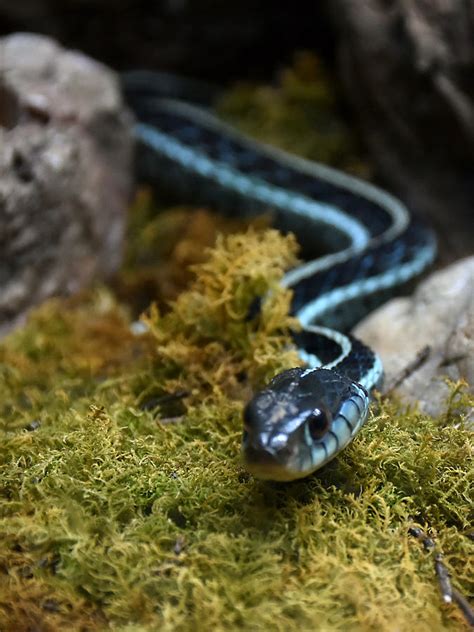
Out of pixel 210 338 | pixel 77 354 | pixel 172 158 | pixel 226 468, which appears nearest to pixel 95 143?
pixel 172 158

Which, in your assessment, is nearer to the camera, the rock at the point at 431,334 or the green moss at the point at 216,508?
the green moss at the point at 216,508

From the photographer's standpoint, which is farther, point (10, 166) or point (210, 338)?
point (10, 166)

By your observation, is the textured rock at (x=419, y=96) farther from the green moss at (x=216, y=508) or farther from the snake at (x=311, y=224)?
the green moss at (x=216, y=508)

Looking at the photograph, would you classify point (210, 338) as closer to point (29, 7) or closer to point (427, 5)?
point (427, 5)

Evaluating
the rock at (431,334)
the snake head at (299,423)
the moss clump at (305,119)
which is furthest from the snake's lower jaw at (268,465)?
the moss clump at (305,119)

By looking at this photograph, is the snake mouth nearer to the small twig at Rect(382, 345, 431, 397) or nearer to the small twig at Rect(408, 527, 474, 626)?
the small twig at Rect(408, 527, 474, 626)

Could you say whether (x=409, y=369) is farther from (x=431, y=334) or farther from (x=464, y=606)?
(x=464, y=606)

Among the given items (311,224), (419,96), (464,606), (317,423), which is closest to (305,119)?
(419,96)
